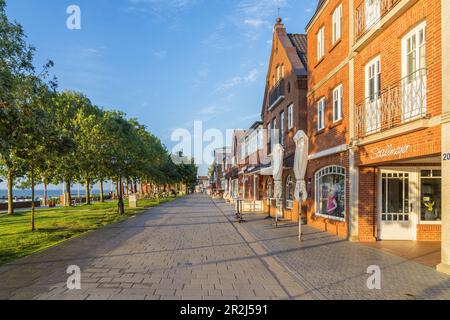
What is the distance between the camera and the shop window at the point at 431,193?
11.4 m

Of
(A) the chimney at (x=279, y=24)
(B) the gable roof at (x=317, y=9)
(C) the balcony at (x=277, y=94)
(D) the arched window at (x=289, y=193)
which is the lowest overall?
(D) the arched window at (x=289, y=193)

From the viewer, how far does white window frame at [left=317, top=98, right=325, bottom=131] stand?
48.6ft

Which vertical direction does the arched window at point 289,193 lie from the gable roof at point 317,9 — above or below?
below

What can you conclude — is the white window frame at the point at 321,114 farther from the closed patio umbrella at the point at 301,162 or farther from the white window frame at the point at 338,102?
the closed patio umbrella at the point at 301,162

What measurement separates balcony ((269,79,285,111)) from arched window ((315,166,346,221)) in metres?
6.99

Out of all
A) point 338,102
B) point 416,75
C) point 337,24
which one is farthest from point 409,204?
point 337,24

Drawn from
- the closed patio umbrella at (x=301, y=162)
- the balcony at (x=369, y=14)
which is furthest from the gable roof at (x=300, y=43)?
the closed patio umbrella at (x=301, y=162)

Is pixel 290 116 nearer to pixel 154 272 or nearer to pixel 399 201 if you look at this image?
pixel 399 201

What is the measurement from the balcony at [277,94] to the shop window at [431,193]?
10.5 metres

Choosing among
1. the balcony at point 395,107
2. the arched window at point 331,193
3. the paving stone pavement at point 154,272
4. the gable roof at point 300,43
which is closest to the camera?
the paving stone pavement at point 154,272

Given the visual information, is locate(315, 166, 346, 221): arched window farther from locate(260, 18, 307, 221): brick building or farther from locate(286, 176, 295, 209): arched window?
locate(286, 176, 295, 209): arched window

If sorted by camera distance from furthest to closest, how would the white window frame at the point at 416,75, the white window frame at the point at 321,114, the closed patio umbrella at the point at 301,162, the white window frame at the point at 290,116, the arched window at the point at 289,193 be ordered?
the white window frame at the point at 290,116 < the arched window at the point at 289,193 < the white window frame at the point at 321,114 < the closed patio umbrella at the point at 301,162 < the white window frame at the point at 416,75

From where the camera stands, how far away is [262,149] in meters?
28.0
